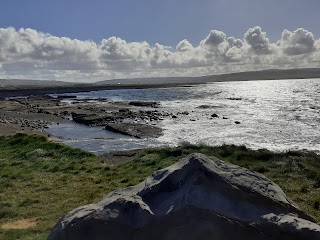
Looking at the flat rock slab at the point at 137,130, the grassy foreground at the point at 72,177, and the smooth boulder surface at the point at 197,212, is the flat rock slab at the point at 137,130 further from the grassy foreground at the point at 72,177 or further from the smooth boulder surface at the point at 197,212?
the smooth boulder surface at the point at 197,212

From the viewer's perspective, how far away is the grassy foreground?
17.9 meters

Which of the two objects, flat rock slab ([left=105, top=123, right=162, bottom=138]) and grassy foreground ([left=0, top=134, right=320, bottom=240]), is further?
flat rock slab ([left=105, top=123, right=162, bottom=138])

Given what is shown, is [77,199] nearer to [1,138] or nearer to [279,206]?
[279,206]

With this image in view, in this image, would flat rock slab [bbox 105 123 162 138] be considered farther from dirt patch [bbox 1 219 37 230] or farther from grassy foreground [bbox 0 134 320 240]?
dirt patch [bbox 1 219 37 230]

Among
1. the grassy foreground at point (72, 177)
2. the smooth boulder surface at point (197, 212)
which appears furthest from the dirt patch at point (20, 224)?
the smooth boulder surface at point (197, 212)

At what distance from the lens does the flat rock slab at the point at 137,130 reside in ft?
189

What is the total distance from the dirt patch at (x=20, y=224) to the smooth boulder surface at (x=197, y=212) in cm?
679

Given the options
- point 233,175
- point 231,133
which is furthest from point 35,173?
point 231,133

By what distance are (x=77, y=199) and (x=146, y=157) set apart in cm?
1088

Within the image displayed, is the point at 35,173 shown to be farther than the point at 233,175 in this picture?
Yes

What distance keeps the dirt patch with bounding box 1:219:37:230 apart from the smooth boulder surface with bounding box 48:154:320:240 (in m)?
6.79

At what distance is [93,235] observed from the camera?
10.2m

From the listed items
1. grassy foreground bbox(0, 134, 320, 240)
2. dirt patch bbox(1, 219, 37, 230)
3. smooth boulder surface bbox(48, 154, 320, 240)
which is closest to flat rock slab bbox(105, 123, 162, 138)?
grassy foreground bbox(0, 134, 320, 240)

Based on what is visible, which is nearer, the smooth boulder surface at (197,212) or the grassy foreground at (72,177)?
the smooth boulder surface at (197,212)
